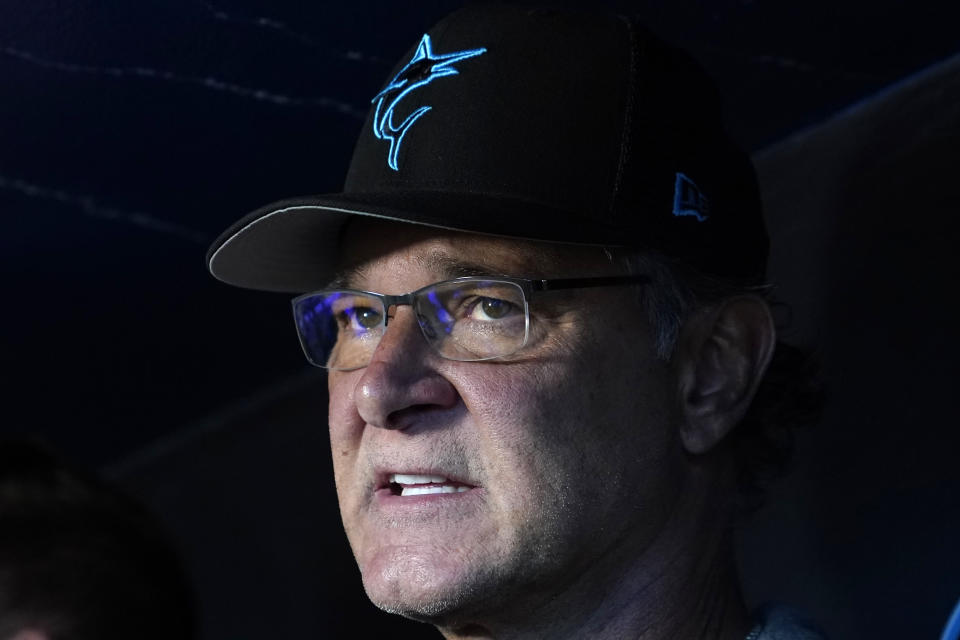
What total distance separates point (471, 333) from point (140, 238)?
0.93 meters

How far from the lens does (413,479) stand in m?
1.62

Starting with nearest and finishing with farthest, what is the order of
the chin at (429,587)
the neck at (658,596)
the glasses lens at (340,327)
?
the chin at (429,587), the neck at (658,596), the glasses lens at (340,327)

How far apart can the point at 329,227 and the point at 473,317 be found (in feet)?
1.01

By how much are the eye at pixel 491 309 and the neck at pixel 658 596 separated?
0.33 m

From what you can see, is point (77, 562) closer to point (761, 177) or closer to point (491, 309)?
point (491, 309)

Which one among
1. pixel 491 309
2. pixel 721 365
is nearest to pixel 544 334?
pixel 491 309

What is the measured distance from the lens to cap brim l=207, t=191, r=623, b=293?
1544mm

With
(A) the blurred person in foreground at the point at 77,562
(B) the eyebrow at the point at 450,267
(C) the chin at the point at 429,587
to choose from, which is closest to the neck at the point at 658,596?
(C) the chin at the point at 429,587

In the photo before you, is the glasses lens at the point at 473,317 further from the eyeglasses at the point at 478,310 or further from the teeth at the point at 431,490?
the teeth at the point at 431,490

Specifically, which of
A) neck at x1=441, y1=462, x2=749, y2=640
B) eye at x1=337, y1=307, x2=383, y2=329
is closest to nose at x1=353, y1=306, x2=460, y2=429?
eye at x1=337, y1=307, x2=383, y2=329

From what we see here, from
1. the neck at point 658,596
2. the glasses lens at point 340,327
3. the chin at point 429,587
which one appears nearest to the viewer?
the chin at point 429,587

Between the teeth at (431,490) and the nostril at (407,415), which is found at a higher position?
the nostril at (407,415)

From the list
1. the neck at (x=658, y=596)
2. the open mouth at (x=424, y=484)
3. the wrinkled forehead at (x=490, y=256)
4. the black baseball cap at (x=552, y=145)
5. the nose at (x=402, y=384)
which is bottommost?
the neck at (x=658, y=596)

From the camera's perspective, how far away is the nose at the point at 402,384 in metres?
1.59
